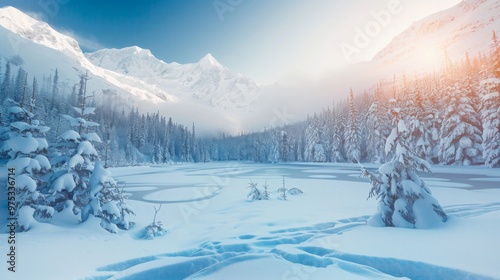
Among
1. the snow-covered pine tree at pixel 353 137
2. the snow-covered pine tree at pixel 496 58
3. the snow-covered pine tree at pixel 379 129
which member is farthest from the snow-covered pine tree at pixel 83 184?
the snow-covered pine tree at pixel 353 137

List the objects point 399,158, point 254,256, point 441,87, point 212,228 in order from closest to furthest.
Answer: point 254,256, point 399,158, point 212,228, point 441,87

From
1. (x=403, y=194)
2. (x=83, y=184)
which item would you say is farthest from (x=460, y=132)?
(x=83, y=184)

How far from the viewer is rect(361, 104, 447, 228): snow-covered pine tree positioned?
864 centimetres

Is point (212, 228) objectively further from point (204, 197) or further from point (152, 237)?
point (204, 197)

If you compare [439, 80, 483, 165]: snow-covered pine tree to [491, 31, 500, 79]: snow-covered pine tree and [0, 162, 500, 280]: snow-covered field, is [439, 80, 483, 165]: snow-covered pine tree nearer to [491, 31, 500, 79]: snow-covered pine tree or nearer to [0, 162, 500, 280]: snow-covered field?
[491, 31, 500, 79]: snow-covered pine tree

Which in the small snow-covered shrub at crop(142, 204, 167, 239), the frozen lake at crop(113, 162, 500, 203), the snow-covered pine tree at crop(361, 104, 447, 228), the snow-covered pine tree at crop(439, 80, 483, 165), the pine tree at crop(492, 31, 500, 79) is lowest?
the small snow-covered shrub at crop(142, 204, 167, 239)

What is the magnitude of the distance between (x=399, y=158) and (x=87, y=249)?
11937mm

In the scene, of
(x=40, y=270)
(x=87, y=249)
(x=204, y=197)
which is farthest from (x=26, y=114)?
(x=204, y=197)

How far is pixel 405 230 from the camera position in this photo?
8414mm

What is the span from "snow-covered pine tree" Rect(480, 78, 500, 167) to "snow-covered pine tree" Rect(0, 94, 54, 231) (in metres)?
43.4

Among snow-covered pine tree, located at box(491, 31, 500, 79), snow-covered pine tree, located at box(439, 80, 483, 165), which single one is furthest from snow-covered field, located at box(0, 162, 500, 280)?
snow-covered pine tree, located at box(491, 31, 500, 79)

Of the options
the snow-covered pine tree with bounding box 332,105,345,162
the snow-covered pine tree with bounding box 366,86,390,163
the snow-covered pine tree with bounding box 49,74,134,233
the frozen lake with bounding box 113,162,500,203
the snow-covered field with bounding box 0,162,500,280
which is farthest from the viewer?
the snow-covered pine tree with bounding box 332,105,345,162

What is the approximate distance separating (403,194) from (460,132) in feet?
117

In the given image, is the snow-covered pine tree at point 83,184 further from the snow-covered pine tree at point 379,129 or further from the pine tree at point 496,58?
the snow-covered pine tree at point 379,129
